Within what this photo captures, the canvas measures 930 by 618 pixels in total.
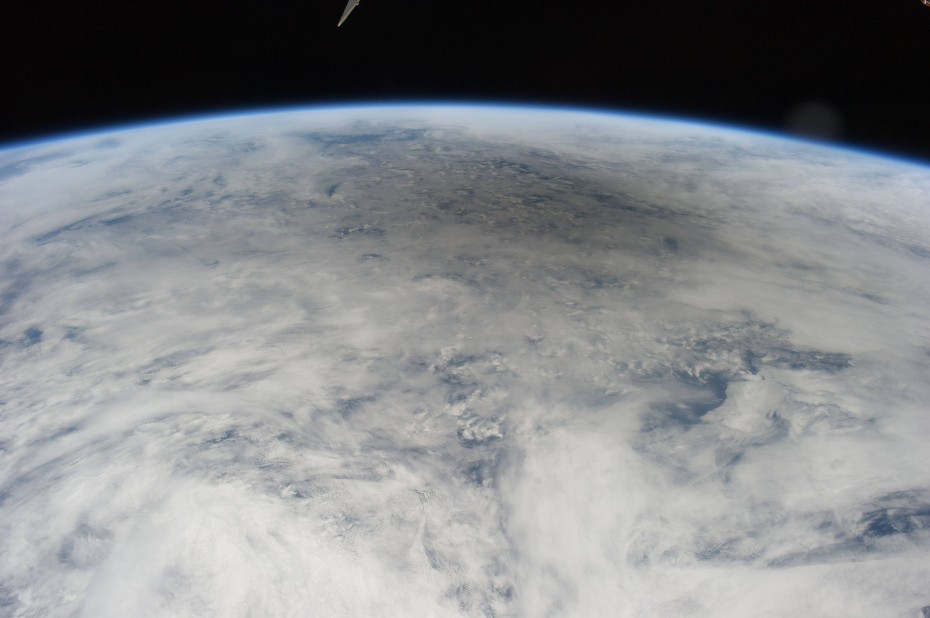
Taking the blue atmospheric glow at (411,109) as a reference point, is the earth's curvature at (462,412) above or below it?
below

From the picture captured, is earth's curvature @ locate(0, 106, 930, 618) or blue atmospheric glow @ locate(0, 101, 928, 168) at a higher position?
blue atmospheric glow @ locate(0, 101, 928, 168)

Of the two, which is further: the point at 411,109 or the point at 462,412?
the point at 411,109

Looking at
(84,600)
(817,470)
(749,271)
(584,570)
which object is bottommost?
(84,600)

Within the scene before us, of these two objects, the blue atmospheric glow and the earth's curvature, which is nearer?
the earth's curvature

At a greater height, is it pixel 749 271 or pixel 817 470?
pixel 749 271

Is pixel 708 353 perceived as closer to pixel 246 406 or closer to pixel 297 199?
pixel 246 406

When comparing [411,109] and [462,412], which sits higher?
[411,109]

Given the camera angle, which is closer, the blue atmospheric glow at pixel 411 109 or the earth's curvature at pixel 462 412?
the earth's curvature at pixel 462 412

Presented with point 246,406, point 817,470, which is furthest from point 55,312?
point 817,470
